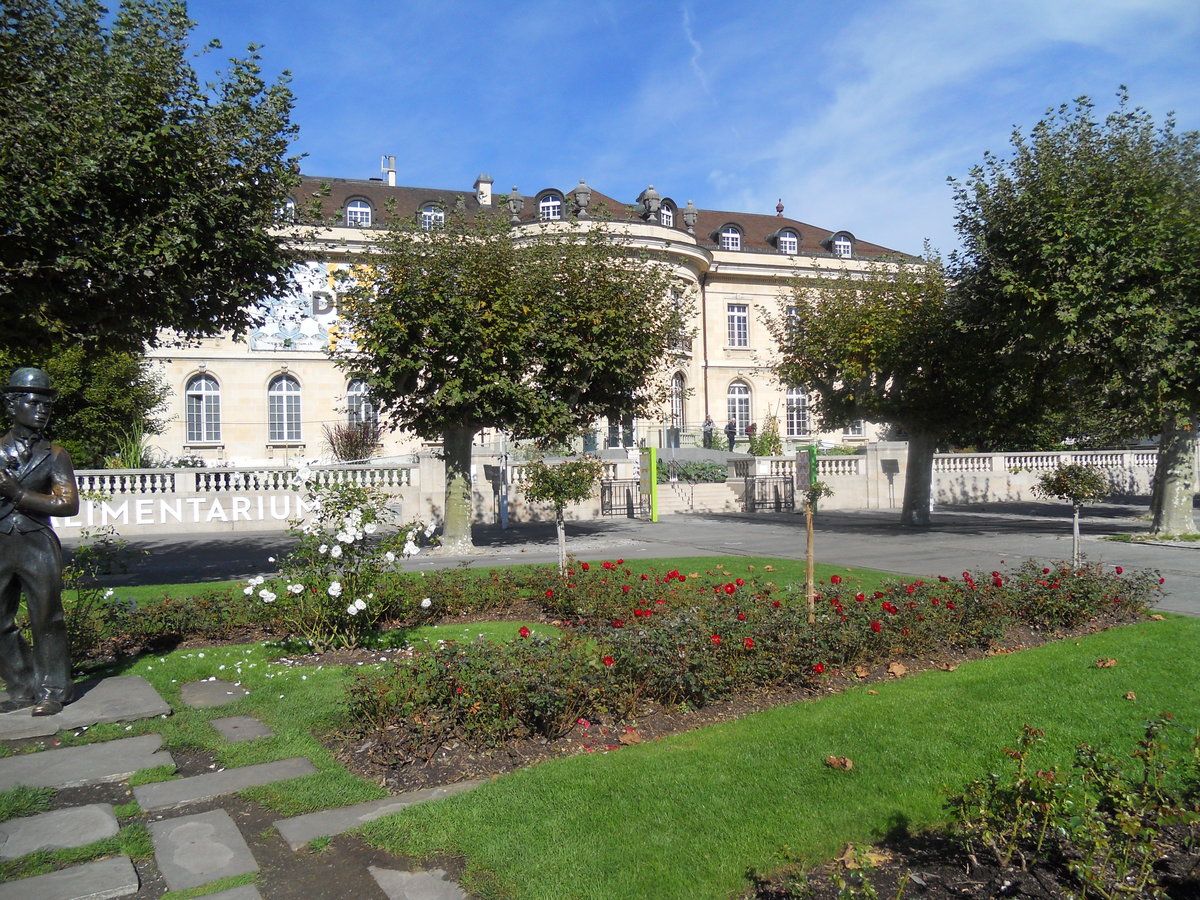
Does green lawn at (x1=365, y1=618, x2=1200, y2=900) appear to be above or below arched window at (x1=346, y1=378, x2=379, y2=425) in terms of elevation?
below

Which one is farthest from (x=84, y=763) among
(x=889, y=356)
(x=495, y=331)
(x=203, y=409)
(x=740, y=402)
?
(x=740, y=402)

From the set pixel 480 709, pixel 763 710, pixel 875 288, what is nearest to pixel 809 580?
pixel 763 710

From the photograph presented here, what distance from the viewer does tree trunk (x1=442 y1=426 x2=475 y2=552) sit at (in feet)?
59.8

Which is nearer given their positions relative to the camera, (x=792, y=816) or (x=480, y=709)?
(x=792, y=816)

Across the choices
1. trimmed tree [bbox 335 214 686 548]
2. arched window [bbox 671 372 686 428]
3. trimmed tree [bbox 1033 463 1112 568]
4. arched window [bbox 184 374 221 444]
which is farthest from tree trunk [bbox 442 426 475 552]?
arched window [bbox 184 374 221 444]

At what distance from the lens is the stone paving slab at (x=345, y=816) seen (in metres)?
4.41

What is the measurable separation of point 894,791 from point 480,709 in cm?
244

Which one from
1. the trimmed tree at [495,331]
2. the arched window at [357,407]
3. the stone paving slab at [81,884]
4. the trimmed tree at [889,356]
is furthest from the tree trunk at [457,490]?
the arched window at [357,407]

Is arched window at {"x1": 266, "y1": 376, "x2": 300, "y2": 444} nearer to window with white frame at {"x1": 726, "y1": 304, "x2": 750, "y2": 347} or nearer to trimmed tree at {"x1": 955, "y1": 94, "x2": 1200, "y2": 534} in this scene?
window with white frame at {"x1": 726, "y1": 304, "x2": 750, "y2": 347}

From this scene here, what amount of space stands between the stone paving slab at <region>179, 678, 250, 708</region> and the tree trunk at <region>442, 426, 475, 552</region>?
10718 mm

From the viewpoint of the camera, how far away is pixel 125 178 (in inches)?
417

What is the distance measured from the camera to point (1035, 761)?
208 inches

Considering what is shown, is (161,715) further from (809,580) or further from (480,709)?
(809,580)

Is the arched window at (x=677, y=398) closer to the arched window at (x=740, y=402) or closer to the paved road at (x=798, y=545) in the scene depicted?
the arched window at (x=740, y=402)
